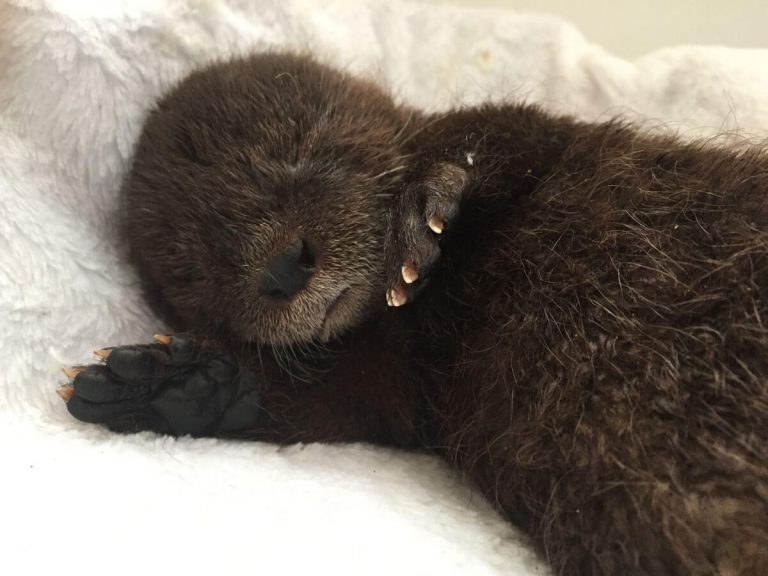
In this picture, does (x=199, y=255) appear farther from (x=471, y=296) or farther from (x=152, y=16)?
(x=152, y=16)

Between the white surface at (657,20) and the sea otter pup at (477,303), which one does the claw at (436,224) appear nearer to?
the sea otter pup at (477,303)

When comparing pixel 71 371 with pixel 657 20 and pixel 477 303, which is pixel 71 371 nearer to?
pixel 477 303

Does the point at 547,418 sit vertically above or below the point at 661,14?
below

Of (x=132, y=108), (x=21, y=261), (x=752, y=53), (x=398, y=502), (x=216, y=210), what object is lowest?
(x=398, y=502)

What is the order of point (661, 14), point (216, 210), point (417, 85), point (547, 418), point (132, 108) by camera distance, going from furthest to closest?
point (661, 14), point (417, 85), point (132, 108), point (216, 210), point (547, 418)

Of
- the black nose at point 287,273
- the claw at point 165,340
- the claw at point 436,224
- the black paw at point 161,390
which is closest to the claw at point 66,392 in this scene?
the black paw at point 161,390

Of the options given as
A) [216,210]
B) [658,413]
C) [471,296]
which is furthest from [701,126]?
[216,210]
